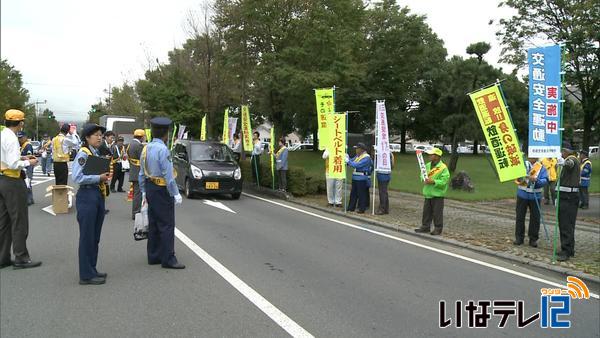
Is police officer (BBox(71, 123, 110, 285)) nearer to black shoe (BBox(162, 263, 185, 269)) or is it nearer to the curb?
black shoe (BBox(162, 263, 185, 269))

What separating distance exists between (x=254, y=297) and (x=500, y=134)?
5.44m

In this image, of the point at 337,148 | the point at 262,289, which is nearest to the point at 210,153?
the point at 337,148

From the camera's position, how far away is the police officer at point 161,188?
5.97 m

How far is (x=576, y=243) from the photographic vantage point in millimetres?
9125

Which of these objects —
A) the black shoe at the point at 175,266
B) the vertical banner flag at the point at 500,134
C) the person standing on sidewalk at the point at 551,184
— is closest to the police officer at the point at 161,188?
the black shoe at the point at 175,266

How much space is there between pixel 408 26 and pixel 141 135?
3415 centimetres

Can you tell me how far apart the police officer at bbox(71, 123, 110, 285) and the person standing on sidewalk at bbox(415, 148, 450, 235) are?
6.20 m

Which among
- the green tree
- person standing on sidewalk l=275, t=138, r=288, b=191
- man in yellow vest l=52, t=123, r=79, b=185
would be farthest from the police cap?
the green tree

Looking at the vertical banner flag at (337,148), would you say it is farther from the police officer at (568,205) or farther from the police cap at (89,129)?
the police cap at (89,129)

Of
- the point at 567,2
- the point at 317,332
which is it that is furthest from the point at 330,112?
the point at 567,2

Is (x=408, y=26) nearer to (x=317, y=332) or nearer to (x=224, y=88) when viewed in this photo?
(x=224, y=88)

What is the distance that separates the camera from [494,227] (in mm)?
10633

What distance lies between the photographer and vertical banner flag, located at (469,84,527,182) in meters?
8.09

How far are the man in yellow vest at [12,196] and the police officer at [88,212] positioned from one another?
979 millimetres
